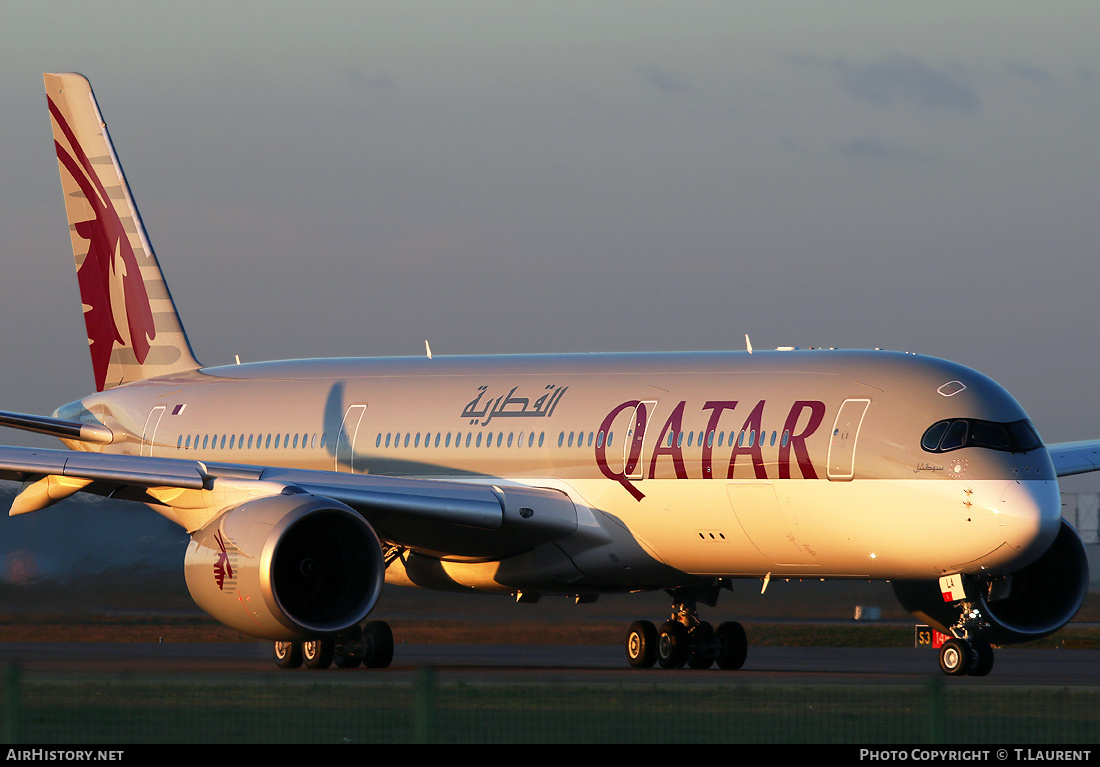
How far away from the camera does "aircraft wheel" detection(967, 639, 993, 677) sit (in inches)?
867

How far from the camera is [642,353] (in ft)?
87.9

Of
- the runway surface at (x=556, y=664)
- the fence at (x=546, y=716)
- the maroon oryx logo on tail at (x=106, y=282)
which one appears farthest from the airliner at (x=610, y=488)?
the fence at (x=546, y=716)

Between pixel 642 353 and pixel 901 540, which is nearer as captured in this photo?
pixel 901 540

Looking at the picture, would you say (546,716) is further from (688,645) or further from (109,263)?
(109,263)

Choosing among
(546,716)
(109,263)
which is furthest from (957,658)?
(109,263)

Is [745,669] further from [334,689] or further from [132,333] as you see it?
[132,333]

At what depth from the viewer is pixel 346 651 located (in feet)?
87.5

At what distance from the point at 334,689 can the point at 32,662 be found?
8064mm

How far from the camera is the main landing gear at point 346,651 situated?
26094 millimetres

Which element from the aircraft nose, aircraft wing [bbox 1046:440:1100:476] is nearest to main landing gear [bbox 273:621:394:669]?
the aircraft nose

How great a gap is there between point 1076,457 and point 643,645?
7.26 meters

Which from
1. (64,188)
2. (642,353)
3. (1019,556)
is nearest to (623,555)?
(642,353)
